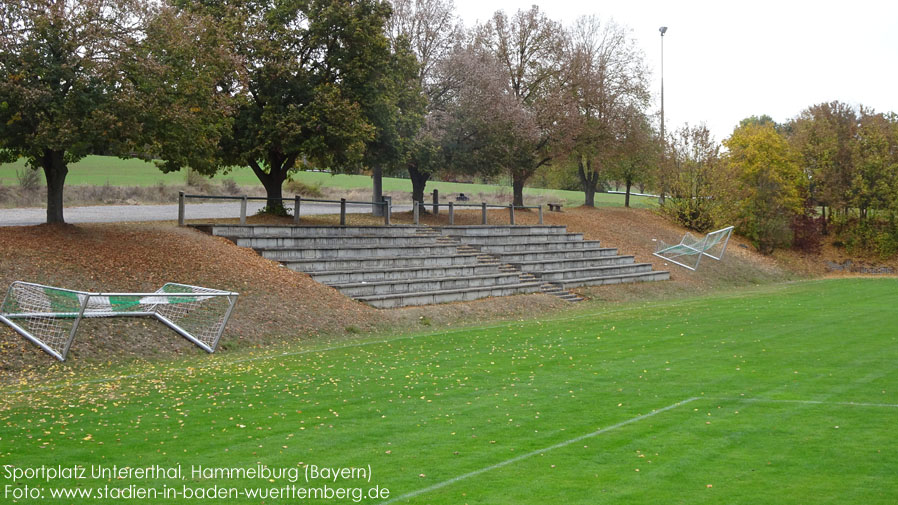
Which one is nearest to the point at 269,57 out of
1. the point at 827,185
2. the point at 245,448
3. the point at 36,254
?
the point at 36,254

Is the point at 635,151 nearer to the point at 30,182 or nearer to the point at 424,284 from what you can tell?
the point at 424,284

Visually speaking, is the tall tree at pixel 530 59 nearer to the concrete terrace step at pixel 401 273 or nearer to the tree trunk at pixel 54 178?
the concrete terrace step at pixel 401 273

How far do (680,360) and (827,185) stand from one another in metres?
39.7

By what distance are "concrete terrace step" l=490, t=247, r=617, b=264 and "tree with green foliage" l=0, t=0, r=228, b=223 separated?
1300cm

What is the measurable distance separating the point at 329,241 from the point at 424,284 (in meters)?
3.27

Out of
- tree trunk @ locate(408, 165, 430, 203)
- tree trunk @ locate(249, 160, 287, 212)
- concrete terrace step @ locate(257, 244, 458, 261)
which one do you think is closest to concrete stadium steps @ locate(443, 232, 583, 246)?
concrete terrace step @ locate(257, 244, 458, 261)

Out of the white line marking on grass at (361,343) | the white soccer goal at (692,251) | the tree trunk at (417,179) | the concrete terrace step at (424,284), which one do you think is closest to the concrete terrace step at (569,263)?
the concrete terrace step at (424,284)

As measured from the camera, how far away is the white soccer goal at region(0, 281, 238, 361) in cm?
1415

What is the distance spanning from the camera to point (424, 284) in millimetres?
24641

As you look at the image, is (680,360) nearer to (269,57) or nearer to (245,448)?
(245,448)

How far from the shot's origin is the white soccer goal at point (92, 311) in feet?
46.4

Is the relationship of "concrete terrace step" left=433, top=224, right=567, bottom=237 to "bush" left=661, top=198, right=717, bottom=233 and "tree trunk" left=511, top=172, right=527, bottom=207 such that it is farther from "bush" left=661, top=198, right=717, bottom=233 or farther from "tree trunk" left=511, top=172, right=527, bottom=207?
"bush" left=661, top=198, right=717, bottom=233

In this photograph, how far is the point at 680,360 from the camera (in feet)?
45.5

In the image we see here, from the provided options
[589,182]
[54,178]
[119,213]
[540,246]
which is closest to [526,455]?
[54,178]
